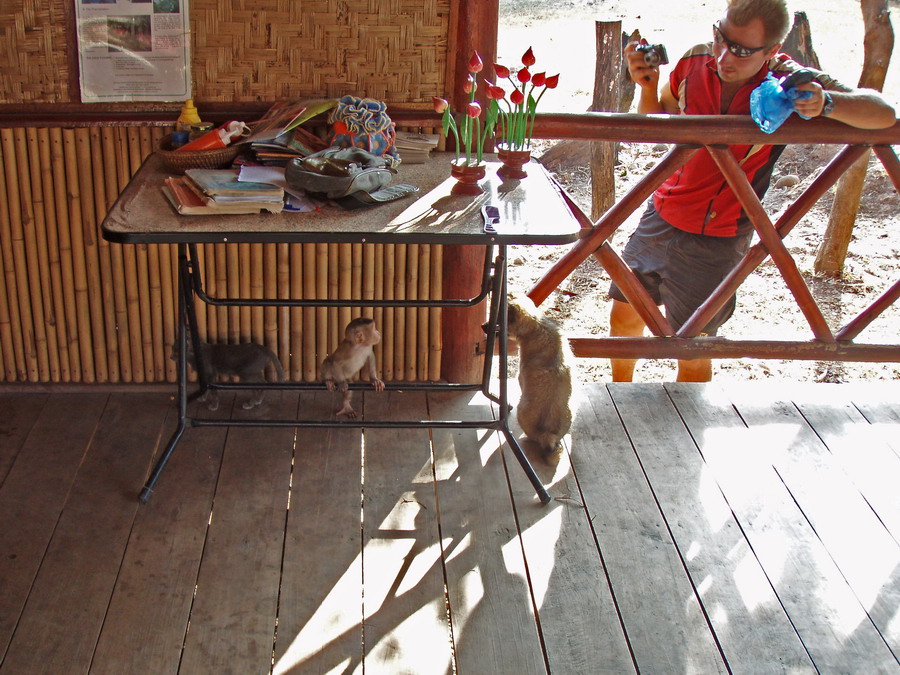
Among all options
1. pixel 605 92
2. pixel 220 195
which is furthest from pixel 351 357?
pixel 605 92

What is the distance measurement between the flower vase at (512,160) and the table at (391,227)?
3 centimetres

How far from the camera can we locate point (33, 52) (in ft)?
10.4

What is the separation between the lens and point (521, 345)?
10.9ft

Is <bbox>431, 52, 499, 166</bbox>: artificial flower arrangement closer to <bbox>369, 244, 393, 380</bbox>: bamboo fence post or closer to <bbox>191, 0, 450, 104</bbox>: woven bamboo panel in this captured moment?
<bbox>191, 0, 450, 104</bbox>: woven bamboo panel

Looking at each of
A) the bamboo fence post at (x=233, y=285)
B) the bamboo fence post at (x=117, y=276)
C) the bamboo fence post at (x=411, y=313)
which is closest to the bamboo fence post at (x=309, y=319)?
the bamboo fence post at (x=233, y=285)

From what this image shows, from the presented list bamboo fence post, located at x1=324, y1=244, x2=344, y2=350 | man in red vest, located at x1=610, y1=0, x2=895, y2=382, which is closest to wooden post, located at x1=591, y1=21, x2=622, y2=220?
man in red vest, located at x1=610, y1=0, x2=895, y2=382

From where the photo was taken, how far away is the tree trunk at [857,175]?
554cm

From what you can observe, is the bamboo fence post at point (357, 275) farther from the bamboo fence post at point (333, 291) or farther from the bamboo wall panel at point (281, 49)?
the bamboo wall panel at point (281, 49)

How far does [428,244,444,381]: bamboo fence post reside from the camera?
3562mm

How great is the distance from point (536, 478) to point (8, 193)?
2.28m

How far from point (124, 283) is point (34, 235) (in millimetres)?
377

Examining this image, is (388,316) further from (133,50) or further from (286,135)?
(133,50)

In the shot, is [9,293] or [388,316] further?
[388,316]

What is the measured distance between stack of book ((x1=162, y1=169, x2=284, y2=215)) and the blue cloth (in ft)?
5.82
